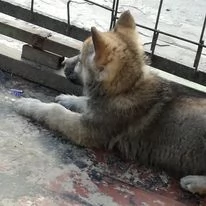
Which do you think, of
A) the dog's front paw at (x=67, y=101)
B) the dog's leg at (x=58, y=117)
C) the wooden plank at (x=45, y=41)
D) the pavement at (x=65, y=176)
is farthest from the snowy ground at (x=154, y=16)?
the pavement at (x=65, y=176)

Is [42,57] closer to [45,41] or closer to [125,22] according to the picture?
[45,41]

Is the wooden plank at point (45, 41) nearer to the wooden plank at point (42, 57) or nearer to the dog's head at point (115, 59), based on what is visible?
the wooden plank at point (42, 57)

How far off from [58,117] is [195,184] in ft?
3.19

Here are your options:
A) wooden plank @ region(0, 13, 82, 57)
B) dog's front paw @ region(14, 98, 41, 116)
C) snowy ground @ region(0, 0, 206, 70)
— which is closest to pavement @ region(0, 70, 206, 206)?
dog's front paw @ region(14, 98, 41, 116)

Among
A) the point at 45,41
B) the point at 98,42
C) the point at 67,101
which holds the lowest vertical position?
the point at 67,101

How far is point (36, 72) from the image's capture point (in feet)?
12.8

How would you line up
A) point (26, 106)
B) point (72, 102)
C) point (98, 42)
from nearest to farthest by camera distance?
point (98, 42) → point (26, 106) → point (72, 102)

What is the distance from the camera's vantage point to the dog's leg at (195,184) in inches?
121

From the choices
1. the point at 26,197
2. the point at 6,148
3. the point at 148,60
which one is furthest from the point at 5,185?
the point at 148,60

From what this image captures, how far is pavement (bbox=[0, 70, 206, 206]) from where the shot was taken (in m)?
2.92

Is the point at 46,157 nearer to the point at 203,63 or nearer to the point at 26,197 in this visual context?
the point at 26,197

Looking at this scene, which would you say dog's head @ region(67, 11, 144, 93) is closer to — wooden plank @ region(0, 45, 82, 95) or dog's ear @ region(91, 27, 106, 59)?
dog's ear @ region(91, 27, 106, 59)

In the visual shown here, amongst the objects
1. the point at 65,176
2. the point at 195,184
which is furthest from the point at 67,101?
the point at 195,184

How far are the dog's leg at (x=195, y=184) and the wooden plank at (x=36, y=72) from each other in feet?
3.77
